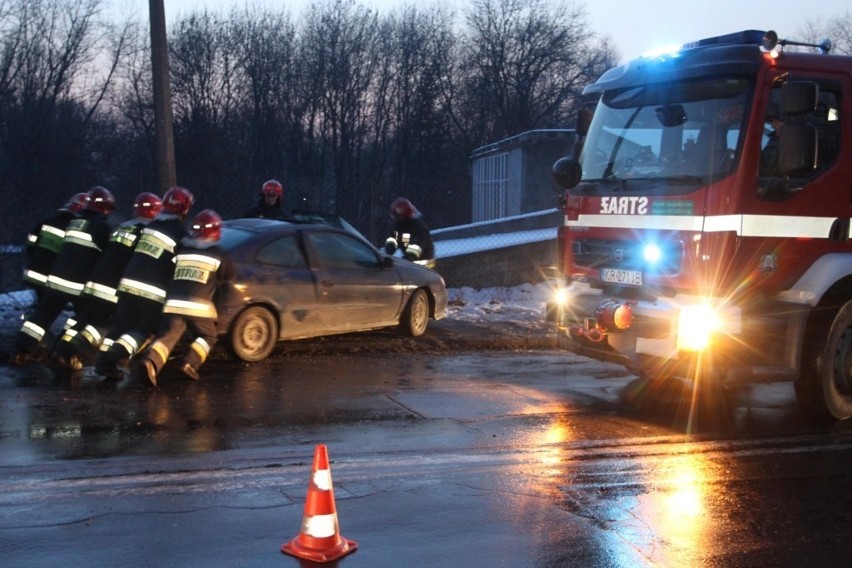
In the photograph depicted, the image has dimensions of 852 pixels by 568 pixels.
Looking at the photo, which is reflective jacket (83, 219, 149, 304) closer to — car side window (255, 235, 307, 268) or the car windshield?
the car windshield

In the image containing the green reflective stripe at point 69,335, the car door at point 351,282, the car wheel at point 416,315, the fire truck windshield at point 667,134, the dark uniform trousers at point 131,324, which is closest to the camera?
the fire truck windshield at point 667,134

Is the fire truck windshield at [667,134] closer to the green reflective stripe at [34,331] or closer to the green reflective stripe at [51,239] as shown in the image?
the green reflective stripe at [51,239]

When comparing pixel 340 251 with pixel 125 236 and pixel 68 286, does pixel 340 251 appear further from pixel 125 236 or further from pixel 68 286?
pixel 68 286

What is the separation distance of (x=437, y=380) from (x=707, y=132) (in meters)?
3.60

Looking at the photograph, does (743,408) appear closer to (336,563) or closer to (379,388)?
(379,388)

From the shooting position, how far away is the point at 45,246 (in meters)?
9.61

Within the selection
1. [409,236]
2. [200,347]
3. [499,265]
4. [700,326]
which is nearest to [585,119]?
[700,326]

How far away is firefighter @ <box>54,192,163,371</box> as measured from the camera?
360 inches

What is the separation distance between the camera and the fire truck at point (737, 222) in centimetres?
705

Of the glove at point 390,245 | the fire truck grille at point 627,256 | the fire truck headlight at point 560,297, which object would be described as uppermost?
the glove at point 390,245

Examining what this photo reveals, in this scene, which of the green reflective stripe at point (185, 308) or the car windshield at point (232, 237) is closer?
the green reflective stripe at point (185, 308)

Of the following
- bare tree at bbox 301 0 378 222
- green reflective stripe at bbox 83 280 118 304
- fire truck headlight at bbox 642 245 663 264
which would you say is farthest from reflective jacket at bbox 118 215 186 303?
bare tree at bbox 301 0 378 222

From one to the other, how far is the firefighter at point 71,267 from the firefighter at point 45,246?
0.10 metres

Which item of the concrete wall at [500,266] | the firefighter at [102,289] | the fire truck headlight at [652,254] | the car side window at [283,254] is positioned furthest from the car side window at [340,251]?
the concrete wall at [500,266]
